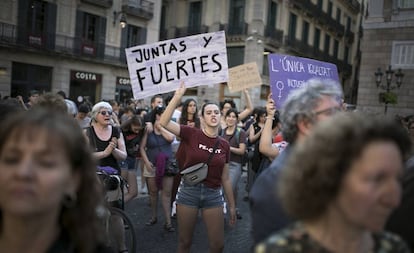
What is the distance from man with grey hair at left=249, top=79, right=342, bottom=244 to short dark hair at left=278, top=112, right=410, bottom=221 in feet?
1.30

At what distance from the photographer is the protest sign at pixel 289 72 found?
4223 millimetres

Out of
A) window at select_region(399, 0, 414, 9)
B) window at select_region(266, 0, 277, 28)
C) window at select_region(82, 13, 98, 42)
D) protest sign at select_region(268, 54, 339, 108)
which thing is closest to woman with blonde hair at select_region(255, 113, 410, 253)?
protest sign at select_region(268, 54, 339, 108)

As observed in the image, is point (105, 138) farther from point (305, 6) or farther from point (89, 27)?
point (305, 6)

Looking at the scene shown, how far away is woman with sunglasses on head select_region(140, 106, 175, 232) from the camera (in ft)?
19.3

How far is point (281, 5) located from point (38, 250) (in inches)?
1282

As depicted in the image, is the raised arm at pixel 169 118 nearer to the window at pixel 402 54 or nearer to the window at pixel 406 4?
the window at pixel 402 54

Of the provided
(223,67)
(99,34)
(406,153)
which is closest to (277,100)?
(223,67)

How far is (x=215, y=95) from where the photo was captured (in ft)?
100

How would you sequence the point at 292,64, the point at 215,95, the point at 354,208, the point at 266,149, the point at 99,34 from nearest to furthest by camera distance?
the point at 354,208, the point at 266,149, the point at 292,64, the point at 99,34, the point at 215,95

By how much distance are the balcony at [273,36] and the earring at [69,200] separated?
29867 mm

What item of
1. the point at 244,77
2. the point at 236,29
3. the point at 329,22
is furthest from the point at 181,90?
the point at 329,22

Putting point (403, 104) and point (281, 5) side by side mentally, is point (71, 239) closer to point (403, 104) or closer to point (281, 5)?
point (403, 104)

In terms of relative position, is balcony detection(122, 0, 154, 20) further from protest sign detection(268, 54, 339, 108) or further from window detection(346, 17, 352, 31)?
window detection(346, 17, 352, 31)

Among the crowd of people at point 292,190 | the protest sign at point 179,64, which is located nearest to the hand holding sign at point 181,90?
the protest sign at point 179,64
